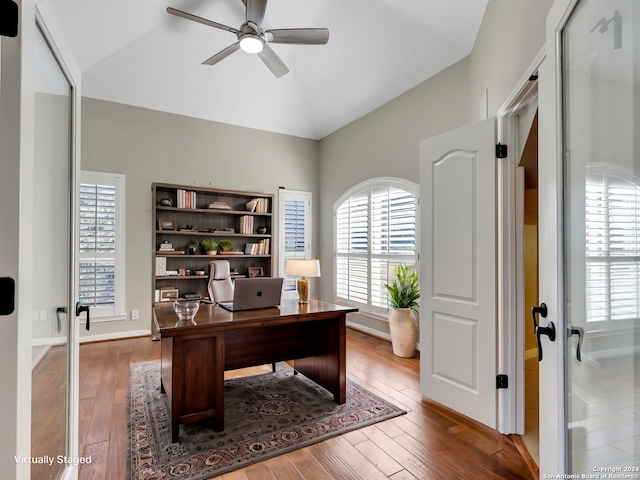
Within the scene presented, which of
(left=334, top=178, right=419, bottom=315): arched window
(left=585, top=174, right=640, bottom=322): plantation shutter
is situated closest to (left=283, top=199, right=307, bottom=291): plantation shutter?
(left=334, top=178, right=419, bottom=315): arched window

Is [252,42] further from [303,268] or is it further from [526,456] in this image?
[526,456]

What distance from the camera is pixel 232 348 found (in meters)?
2.67

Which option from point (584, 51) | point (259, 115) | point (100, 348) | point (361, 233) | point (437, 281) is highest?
point (259, 115)

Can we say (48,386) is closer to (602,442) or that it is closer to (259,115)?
(602,442)

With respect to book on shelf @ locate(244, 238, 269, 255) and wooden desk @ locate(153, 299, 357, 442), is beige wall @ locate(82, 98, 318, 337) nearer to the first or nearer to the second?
book on shelf @ locate(244, 238, 269, 255)

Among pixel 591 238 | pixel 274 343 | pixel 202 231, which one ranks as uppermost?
pixel 202 231

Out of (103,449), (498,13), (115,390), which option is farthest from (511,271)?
(115,390)

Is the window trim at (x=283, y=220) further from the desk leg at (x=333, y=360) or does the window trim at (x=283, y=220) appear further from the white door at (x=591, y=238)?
the white door at (x=591, y=238)

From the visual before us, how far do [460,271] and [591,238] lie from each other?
1412mm

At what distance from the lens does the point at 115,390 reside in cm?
299

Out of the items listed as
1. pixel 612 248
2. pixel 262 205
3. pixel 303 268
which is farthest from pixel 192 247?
pixel 612 248

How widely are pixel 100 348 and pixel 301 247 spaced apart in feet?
10.6

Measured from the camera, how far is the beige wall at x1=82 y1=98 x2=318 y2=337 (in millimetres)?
4539

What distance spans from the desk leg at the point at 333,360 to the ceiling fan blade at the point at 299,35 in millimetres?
2477
